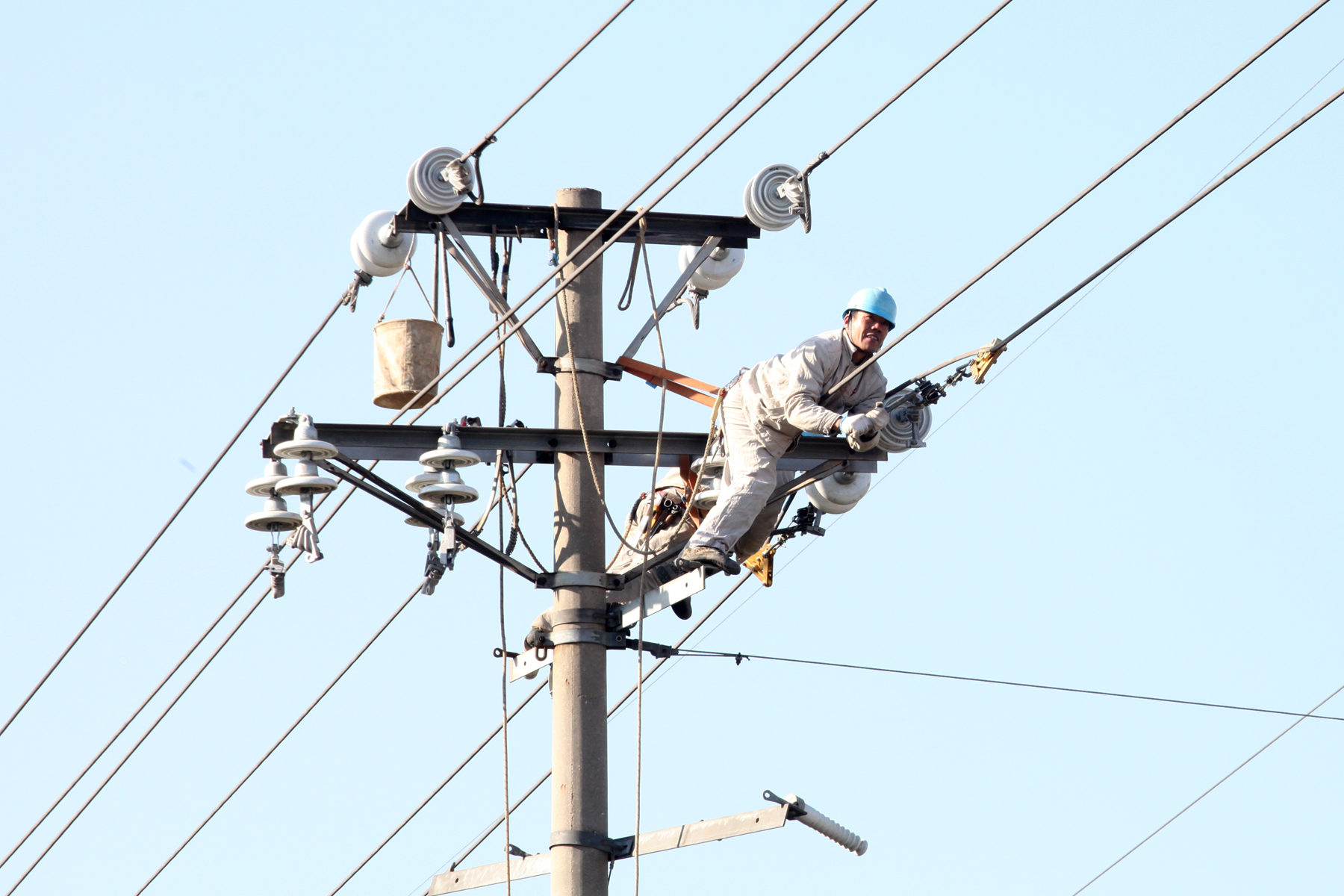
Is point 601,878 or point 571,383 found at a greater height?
point 571,383

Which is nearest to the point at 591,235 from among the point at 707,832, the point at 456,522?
the point at 456,522

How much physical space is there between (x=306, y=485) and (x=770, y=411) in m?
2.19

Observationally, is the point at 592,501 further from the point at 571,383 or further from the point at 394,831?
the point at 394,831

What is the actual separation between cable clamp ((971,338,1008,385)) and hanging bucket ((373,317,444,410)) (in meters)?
2.85

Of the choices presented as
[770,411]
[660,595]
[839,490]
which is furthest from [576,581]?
[839,490]

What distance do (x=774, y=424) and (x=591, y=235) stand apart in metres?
1.25

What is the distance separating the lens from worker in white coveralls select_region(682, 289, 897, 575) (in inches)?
421

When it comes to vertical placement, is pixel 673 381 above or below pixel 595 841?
above

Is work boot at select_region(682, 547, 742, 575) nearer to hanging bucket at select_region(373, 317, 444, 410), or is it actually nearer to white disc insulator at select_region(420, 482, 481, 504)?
white disc insulator at select_region(420, 482, 481, 504)

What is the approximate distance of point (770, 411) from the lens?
10.8 metres

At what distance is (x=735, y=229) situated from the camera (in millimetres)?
11734

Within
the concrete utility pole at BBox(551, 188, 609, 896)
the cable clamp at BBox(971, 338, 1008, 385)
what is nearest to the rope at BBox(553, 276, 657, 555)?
the concrete utility pole at BBox(551, 188, 609, 896)

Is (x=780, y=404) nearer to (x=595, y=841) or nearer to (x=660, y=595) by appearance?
(x=660, y=595)

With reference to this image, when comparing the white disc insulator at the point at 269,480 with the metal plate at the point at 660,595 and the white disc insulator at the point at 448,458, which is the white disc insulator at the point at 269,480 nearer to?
the white disc insulator at the point at 448,458
